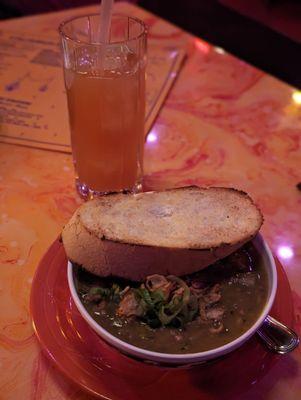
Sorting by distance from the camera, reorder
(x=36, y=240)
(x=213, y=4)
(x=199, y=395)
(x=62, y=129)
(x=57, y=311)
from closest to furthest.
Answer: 1. (x=199, y=395)
2. (x=57, y=311)
3. (x=36, y=240)
4. (x=62, y=129)
5. (x=213, y=4)

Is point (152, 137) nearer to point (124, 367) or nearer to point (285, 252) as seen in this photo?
point (285, 252)

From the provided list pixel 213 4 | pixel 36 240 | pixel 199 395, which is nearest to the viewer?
pixel 199 395

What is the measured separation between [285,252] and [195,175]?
308 mm

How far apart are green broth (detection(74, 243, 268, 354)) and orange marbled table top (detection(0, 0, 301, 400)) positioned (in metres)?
0.10

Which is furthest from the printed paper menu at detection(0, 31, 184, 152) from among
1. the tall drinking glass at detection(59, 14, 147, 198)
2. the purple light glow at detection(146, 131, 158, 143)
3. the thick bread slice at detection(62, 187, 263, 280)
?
the thick bread slice at detection(62, 187, 263, 280)

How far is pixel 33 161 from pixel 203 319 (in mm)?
657

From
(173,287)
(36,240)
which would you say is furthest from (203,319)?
(36,240)

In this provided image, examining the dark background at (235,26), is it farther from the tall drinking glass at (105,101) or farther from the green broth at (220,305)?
the green broth at (220,305)

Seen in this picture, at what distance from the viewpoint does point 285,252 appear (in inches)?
38.2

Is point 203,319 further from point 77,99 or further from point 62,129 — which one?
point 62,129

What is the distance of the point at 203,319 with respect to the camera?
0.73 metres

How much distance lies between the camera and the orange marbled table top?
748mm

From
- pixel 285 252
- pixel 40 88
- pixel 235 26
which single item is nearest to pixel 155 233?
pixel 285 252

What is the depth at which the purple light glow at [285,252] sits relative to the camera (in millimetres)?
959
